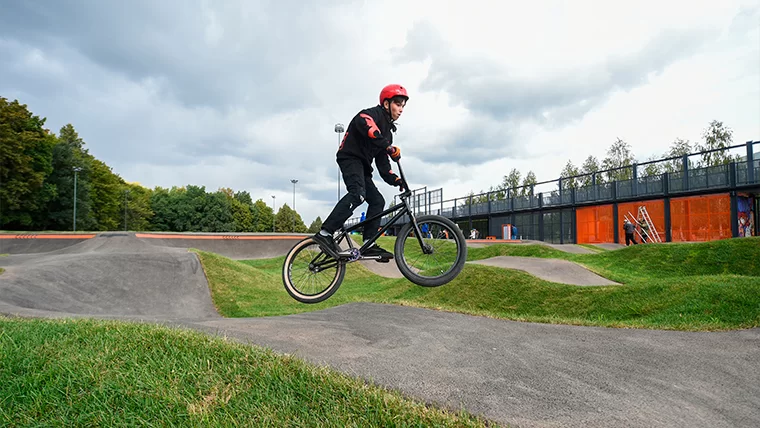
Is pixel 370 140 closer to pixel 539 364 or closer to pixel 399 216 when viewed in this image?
pixel 399 216

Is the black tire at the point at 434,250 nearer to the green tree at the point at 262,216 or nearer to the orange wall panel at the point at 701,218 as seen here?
the orange wall panel at the point at 701,218

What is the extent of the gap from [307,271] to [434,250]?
2267 millimetres

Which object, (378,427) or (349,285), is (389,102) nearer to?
(378,427)

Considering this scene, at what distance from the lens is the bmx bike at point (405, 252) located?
5250 millimetres

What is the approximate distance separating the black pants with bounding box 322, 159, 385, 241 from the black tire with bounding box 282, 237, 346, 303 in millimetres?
654

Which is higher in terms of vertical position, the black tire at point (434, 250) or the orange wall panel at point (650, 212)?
the orange wall panel at point (650, 212)

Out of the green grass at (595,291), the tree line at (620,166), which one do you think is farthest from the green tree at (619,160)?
the green grass at (595,291)

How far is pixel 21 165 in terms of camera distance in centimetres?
4384

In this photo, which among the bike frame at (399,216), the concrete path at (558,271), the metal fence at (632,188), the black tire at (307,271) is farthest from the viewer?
the metal fence at (632,188)

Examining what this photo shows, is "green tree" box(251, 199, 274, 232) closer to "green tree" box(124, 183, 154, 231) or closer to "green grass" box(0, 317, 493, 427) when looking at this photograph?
"green tree" box(124, 183, 154, 231)

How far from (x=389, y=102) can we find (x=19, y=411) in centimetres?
519

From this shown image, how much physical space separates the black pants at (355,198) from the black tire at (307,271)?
25.7 inches

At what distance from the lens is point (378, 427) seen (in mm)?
3547

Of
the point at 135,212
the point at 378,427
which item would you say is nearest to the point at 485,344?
the point at 378,427
